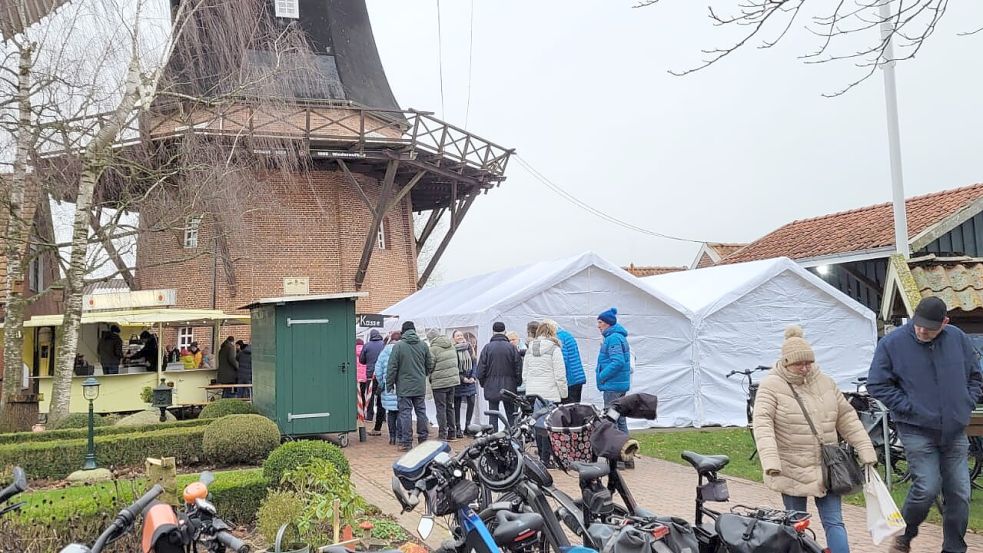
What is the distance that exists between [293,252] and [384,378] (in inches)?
420

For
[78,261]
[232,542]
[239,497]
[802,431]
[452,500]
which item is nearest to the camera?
[232,542]

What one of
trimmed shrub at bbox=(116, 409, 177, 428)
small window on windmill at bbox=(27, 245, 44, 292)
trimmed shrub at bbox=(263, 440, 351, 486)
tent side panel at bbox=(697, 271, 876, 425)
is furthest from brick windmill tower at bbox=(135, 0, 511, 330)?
trimmed shrub at bbox=(263, 440, 351, 486)

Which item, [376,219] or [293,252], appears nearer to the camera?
[376,219]

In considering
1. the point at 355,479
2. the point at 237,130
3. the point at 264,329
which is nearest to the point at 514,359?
the point at 355,479

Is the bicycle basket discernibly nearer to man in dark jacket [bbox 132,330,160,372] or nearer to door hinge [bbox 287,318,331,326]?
door hinge [bbox 287,318,331,326]

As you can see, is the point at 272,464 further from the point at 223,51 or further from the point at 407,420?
the point at 223,51

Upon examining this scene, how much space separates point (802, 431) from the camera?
15.8 feet

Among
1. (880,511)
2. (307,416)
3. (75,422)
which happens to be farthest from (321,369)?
(880,511)

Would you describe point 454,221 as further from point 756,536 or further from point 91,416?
point 756,536

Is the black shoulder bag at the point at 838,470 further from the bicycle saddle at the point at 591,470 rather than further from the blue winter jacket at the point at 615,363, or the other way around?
the blue winter jacket at the point at 615,363

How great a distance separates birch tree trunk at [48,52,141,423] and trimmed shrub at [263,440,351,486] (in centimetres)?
724

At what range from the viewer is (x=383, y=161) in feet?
72.5

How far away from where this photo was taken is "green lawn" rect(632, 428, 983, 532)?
25.1 ft

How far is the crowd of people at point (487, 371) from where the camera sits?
382 inches
